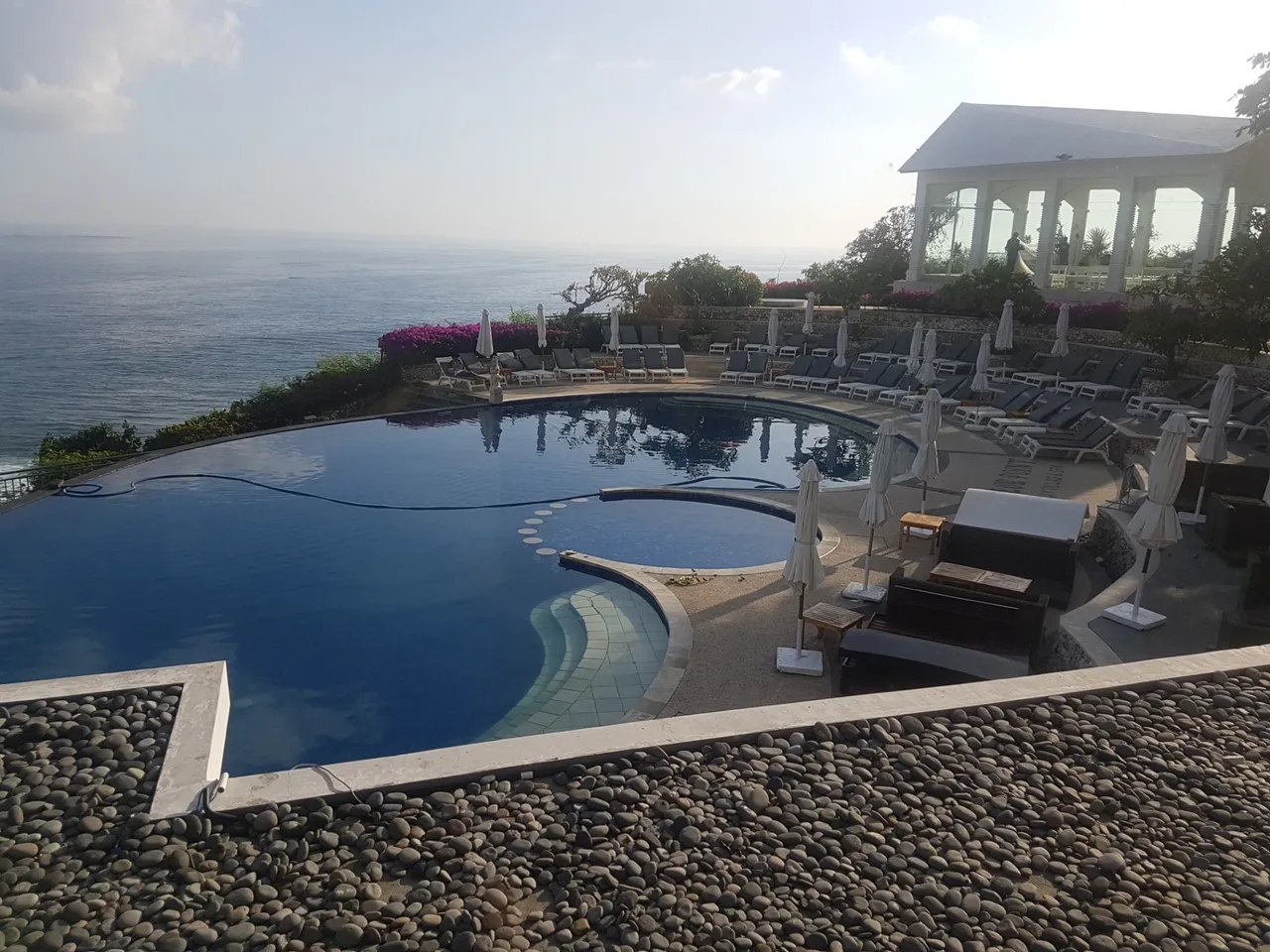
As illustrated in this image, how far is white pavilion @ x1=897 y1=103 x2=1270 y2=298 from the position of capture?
20.2m

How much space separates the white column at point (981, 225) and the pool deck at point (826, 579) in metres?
11.1

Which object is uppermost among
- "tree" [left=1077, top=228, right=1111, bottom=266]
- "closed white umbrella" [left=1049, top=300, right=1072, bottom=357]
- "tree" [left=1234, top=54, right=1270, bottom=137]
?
"tree" [left=1234, top=54, right=1270, bottom=137]

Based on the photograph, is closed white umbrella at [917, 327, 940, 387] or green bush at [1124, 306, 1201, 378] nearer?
green bush at [1124, 306, 1201, 378]

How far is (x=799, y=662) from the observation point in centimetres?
662

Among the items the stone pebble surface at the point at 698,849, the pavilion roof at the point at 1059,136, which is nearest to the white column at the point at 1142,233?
the pavilion roof at the point at 1059,136

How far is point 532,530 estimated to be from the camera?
427 inches

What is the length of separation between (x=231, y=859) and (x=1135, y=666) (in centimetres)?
490

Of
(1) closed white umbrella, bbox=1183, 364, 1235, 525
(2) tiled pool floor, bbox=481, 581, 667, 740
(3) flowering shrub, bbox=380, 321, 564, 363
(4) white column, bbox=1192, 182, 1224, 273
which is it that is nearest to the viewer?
(2) tiled pool floor, bbox=481, 581, 667, 740

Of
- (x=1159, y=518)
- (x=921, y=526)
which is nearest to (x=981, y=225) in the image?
(x=921, y=526)

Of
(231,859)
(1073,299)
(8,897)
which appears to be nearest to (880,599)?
(231,859)

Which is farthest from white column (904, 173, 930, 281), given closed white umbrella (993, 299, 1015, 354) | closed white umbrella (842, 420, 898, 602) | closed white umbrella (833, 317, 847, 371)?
closed white umbrella (842, 420, 898, 602)

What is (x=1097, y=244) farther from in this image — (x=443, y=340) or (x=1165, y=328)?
(x=443, y=340)

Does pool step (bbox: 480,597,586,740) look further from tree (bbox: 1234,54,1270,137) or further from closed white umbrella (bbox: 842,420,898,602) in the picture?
tree (bbox: 1234,54,1270,137)

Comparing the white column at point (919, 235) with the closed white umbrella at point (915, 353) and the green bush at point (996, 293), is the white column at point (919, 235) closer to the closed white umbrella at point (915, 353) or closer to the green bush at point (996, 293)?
the green bush at point (996, 293)
